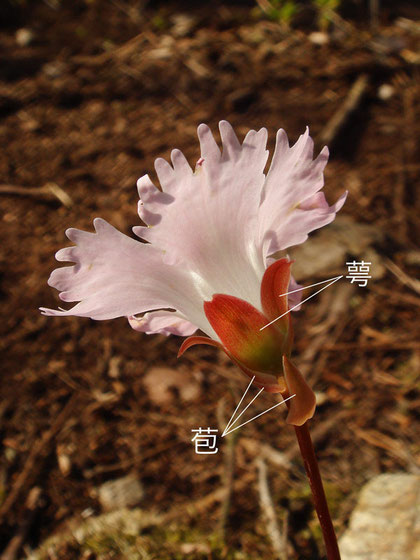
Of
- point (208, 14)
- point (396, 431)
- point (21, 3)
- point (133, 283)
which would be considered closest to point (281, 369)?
point (133, 283)

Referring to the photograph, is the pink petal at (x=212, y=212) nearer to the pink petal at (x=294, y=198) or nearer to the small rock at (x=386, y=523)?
the pink petal at (x=294, y=198)

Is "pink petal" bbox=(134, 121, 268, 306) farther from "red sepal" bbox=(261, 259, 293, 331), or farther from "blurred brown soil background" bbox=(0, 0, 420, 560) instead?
"blurred brown soil background" bbox=(0, 0, 420, 560)

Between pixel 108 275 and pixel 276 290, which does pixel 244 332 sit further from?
pixel 108 275

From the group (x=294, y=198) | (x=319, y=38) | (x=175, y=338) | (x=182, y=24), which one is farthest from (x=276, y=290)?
(x=182, y=24)

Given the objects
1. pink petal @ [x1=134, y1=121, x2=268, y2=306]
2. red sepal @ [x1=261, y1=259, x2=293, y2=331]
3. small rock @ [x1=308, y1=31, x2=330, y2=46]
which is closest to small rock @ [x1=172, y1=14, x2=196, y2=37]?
small rock @ [x1=308, y1=31, x2=330, y2=46]

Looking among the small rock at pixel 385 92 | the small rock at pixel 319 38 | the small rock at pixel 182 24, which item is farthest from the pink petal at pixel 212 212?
the small rock at pixel 182 24

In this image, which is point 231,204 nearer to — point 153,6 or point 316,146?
point 316,146
